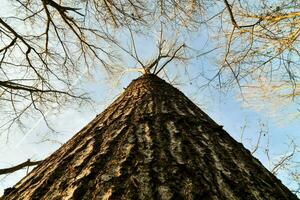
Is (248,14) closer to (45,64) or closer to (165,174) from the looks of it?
(45,64)

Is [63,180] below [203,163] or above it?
below

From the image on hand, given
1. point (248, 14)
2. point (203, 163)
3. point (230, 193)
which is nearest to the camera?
point (230, 193)

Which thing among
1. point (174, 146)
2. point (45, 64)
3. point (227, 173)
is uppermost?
point (45, 64)

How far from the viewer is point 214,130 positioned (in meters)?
2.45

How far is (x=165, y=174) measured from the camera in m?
1.50

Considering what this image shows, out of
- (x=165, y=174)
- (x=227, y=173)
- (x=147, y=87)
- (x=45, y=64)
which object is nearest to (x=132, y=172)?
(x=165, y=174)

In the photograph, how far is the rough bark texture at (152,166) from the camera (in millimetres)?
1393

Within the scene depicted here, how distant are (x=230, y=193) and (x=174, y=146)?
0.52 meters

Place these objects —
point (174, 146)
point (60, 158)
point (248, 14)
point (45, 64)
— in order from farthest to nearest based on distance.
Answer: point (45, 64)
point (248, 14)
point (60, 158)
point (174, 146)

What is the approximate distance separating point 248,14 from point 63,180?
5821mm

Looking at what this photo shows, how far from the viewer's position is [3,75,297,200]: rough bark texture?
54.8 inches

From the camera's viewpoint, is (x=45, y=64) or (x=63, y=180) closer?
(x=63, y=180)

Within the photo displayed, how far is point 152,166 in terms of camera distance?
1575mm

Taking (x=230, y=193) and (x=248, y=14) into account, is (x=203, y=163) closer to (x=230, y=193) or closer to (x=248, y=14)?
(x=230, y=193)
